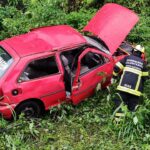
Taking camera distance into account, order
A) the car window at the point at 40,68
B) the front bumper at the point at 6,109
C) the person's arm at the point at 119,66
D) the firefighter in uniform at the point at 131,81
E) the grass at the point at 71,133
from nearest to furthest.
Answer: the grass at the point at 71,133 → the front bumper at the point at 6,109 → the car window at the point at 40,68 → the firefighter in uniform at the point at 131,81 → the person's arm at the point at 119,66

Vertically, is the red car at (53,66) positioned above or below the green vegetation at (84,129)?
above

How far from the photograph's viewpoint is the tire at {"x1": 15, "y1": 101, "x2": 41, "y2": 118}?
28.1 feet

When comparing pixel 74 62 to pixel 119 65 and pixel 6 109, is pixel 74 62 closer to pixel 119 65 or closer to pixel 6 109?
pixel 119 65

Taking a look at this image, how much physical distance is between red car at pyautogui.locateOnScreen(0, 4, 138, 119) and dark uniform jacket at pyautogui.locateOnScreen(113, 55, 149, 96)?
0.51 meters

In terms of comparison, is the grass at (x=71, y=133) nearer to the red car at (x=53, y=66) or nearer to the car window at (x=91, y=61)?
the red car at (x=53, y=66)

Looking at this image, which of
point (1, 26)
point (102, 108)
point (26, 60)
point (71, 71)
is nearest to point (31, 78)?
point (26, 60)

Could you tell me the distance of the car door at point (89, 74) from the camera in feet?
29.5

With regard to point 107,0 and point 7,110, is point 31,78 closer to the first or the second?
point 7,110

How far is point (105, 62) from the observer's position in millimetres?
9523

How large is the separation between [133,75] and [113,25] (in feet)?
5.14

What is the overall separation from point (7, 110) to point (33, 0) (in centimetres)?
614

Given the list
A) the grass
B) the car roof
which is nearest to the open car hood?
the car roof

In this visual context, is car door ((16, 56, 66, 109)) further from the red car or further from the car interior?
the car interior

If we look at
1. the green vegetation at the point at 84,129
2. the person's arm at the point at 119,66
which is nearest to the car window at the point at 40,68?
the green vegetation at the point at 84,129
